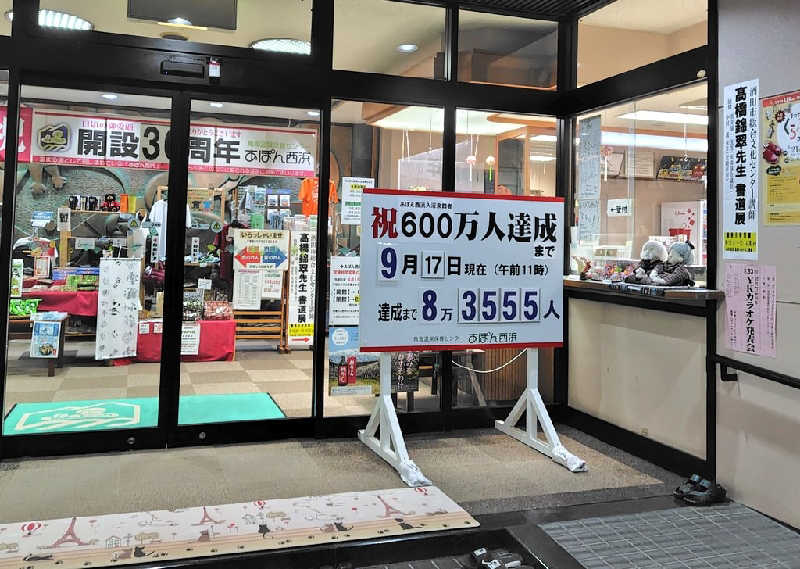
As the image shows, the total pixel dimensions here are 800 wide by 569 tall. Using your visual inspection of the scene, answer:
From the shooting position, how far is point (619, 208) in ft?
14.3

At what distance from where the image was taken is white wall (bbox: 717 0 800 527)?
9.90 ft

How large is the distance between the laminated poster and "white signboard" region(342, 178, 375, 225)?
2084 mm

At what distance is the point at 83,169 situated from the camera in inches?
157

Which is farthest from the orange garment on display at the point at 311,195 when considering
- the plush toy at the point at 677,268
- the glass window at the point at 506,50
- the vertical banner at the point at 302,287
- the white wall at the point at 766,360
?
the white wall at the point at 766,360

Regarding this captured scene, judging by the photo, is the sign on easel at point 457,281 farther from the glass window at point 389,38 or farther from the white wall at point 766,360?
the glass window at point 389,38

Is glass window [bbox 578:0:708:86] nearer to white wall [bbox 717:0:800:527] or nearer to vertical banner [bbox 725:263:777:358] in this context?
white wall [bbox 717:0:800:527]

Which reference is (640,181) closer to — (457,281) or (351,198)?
(457,281)

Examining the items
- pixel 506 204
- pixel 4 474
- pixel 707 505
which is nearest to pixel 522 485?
pixel 707 505

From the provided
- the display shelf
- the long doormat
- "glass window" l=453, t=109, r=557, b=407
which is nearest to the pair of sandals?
the display shelf

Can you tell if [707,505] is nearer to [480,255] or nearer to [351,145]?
[480,255]

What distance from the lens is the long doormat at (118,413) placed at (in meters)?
3.95

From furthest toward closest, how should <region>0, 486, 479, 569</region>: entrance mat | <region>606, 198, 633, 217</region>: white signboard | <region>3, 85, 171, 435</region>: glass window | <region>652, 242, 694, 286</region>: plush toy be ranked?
<region>606, 198, 633, 217</region>: white signboard < <region>3, 85, 171, 435</region>: glass window < <region>652, 242, 694, 286</region>: plush toy < <region>0, 486, 479, 569</region>: entrance mat

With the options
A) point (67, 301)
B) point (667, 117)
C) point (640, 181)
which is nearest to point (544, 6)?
point (667, 117)

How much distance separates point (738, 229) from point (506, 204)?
1262 mm
